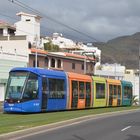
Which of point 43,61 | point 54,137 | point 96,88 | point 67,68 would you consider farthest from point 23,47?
point 54,137

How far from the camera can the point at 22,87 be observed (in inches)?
1325

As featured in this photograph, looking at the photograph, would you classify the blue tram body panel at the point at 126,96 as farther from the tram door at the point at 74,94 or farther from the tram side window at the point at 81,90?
the tram door at the point at 74,94

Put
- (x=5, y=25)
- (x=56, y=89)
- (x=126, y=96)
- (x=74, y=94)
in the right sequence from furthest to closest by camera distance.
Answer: (x=5, y=25), (x=126, y=96), (x=74, y=94), (x=56, y=89)

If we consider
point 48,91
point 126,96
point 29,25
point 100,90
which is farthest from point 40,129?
point 29,25

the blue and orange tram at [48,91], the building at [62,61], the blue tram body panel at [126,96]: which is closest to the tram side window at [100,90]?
the blue and orange tram at [48,91]

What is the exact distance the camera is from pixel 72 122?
27594mm

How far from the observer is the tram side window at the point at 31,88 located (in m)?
33.6

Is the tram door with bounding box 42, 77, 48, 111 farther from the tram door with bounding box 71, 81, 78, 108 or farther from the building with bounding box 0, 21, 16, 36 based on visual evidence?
the building with bounding box 0, 21, 16, 36

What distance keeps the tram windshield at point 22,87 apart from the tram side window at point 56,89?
207cm

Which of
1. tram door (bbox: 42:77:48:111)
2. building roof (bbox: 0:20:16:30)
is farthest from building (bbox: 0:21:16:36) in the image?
tram door (bbox: 42:77:48:111)

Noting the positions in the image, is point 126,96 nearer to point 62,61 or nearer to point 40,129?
point 62,61

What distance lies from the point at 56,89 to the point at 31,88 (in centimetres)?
335

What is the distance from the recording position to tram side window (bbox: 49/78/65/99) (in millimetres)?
36000

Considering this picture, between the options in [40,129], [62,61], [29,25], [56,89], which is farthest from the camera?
[29,25]
